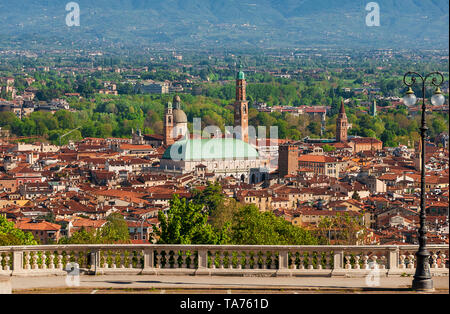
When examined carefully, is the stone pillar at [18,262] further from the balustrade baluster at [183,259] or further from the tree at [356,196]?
the tree at [356,196]

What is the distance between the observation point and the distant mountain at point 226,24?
135750mm

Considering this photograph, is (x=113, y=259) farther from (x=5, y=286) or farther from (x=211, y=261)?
(x=5, y=286)

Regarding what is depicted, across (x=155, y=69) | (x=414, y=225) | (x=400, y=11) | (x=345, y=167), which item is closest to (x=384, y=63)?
(x=400, y=11)

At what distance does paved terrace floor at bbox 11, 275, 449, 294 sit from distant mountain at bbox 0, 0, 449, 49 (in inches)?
4682

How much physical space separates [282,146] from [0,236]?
1315 inches

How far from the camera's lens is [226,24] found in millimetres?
169750

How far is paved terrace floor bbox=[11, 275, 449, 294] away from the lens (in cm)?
733

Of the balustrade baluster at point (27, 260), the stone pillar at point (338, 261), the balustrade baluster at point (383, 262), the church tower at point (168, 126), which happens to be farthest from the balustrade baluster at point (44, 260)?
the church tower at point (168, 126)

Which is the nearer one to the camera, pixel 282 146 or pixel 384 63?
pixel 282 146

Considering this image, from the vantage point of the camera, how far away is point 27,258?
7.97 meters

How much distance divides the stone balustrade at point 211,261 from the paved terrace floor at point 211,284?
76 mm

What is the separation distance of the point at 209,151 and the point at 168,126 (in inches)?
448

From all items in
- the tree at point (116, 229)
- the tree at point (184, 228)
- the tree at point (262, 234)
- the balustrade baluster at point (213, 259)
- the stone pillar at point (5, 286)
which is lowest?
the tree at point (116, 229)
